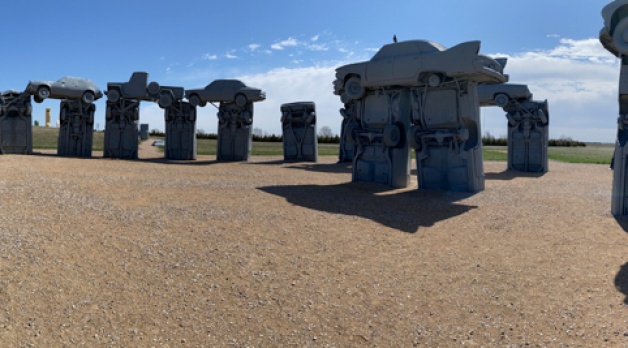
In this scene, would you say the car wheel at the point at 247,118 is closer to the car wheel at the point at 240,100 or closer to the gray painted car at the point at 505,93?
the car wheel at the point at 240,100

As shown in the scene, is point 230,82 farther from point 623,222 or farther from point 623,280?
point 623,280

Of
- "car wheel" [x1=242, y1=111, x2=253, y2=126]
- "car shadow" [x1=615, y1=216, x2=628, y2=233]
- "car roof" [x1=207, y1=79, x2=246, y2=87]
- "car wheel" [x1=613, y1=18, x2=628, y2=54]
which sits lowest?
"car shadow" [x1=615, y1=216, x2=628, y2=233]

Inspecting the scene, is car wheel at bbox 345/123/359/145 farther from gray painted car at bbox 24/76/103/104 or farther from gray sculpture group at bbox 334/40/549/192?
gray painted car at bbox 24/76/103/104

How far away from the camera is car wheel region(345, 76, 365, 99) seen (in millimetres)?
11516

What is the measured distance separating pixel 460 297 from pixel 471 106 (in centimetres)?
672

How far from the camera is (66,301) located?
159 inches

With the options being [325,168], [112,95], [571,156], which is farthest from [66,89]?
[571,156]

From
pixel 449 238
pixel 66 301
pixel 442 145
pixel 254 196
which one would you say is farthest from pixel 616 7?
pixel 66 301

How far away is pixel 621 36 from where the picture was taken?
761 centimetres

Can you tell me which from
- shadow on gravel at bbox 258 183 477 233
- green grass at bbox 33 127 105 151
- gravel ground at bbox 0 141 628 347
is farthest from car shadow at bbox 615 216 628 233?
green grass at bbox 33 127 105 151

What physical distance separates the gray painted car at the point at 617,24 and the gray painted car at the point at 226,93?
1348 cm

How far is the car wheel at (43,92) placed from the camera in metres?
17.3

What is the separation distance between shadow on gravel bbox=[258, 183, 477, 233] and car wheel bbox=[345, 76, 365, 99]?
225cm

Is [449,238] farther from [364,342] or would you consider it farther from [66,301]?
[66,301]
